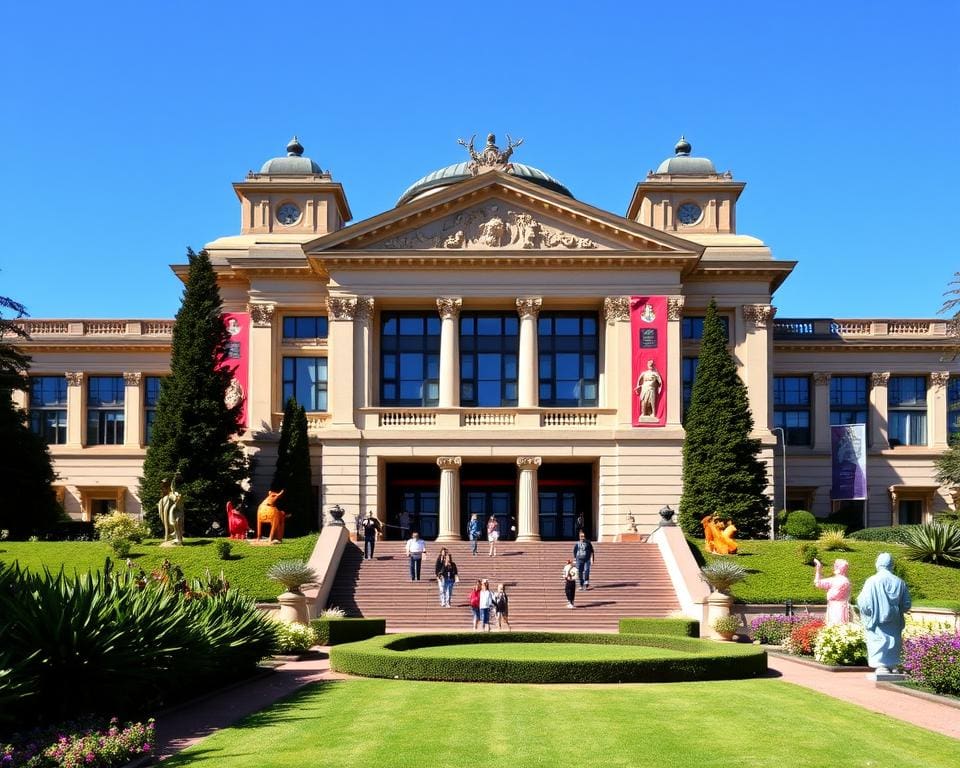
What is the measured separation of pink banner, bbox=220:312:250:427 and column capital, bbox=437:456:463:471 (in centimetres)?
1057

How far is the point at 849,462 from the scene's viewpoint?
57.8 metres

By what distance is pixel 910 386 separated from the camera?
216 feet

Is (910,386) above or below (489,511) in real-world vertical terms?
above

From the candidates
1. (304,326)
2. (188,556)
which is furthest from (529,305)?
(188,556)

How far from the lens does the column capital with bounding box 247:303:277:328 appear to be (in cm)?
5766

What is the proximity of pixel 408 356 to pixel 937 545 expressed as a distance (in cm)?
2719

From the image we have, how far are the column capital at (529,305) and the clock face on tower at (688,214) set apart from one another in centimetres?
1232

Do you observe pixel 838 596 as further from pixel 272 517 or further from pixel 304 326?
pixel 304 326

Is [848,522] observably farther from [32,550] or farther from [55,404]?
[55,404]

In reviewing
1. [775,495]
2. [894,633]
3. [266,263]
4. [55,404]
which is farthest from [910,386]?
[55,404]

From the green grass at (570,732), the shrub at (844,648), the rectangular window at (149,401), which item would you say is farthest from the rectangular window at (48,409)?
the shrub at (844,648)

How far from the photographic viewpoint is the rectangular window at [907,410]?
2579 inches

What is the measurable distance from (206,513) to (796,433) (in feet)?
113

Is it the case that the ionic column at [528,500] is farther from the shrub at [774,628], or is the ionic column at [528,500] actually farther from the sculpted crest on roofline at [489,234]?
the shrub at [774,628]
